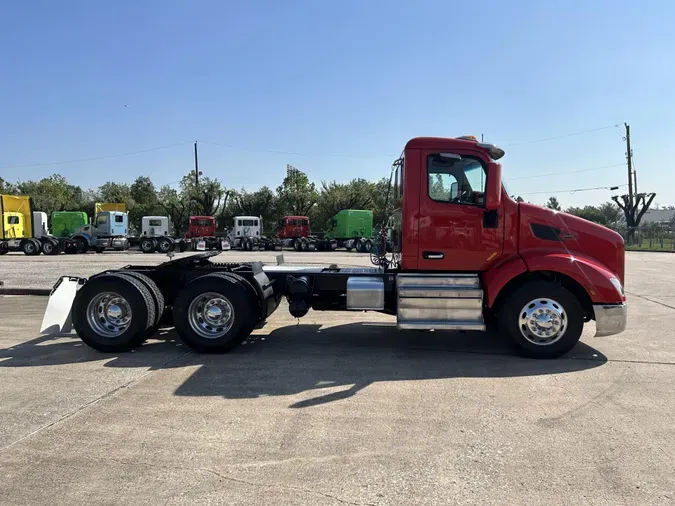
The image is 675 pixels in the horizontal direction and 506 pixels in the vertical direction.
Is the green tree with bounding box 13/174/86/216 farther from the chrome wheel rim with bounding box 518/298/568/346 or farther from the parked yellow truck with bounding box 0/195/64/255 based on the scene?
the chrome wheel rim with bounding box 518/298/568/346

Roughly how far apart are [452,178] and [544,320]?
6.99ft

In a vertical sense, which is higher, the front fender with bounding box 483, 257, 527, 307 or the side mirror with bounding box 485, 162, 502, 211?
the side mirror with bounding box 485, 162, 502, 211

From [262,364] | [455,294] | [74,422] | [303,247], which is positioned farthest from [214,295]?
[303,247]

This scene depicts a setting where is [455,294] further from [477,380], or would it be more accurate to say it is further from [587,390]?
[587,390]

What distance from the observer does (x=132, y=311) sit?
21.2 ft

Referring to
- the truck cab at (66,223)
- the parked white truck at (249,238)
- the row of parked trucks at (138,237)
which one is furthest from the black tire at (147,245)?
the parked white truck at (249,238)

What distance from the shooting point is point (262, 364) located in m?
5.94

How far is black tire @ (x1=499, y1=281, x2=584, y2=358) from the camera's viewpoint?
6.08 m

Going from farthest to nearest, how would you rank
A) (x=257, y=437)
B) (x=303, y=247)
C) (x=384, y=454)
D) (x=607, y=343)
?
1. (x=303, y=247)
2. (x=607, y=343)
3. (x=257, y=437)
4. (x=384, y=454)

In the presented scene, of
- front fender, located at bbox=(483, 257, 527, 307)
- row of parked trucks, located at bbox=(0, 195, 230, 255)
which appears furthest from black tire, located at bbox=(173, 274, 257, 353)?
row of parked trucks, located at bbox=(0, 195, 230, 255)

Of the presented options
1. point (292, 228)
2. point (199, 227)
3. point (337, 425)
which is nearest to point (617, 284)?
point (337, 425)

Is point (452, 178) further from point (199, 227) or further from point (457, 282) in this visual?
point (199, 227)

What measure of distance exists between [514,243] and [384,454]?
3776 mm

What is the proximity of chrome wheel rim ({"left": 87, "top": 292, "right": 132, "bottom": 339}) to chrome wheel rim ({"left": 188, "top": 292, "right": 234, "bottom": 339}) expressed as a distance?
0.93 meters
